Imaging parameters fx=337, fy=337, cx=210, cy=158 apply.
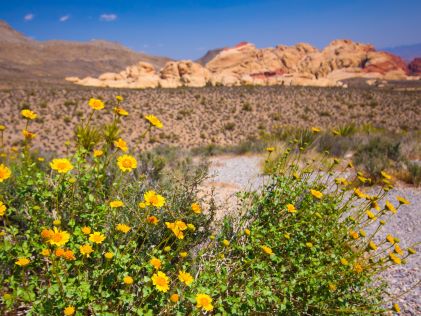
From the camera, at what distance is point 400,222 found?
5148 millimetres

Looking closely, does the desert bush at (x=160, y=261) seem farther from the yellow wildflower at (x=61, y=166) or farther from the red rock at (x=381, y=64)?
the red rock at (x=381, y=64)

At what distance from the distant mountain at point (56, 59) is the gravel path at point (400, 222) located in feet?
201

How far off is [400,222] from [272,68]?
5333 cm

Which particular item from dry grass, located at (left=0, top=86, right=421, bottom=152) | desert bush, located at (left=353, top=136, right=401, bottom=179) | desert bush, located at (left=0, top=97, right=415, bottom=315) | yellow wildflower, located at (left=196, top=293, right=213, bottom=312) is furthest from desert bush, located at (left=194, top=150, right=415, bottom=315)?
dry grass, located at (left=0, top=86, right=421, bottom=152)

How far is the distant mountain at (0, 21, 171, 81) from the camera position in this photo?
71.0 metres

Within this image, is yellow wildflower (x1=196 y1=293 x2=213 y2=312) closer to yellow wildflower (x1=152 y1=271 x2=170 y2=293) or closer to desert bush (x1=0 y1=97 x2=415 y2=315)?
desert bush (x1=0 y1=97 x2=415 y2=315)

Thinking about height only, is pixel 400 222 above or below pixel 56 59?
below

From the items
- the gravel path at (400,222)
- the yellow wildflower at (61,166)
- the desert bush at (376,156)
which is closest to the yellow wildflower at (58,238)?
the yellow wildflower at (61,166)

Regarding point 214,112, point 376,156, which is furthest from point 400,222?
point 214,112

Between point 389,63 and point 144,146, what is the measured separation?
71.0 meters

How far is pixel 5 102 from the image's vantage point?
61.3 feet

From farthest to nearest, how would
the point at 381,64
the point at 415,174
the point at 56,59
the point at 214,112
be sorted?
1. the point at 56,59
2. the point at 381,64
3. the point at 214,112
4. the point at 415,174

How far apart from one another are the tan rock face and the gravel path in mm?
26620

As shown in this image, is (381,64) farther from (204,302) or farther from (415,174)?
(204,302)
